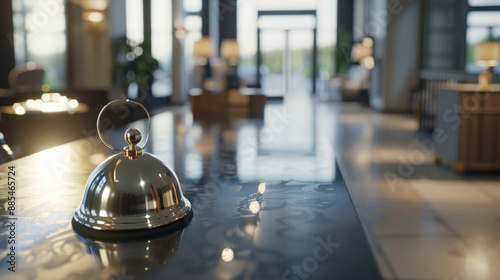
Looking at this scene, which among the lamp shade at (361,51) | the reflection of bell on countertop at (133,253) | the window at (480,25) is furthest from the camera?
the lamp shade at (361,51)

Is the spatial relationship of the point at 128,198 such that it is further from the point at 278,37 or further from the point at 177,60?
the point at 278,37

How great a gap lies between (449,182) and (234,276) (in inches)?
179

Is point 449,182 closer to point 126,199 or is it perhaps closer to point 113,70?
point 126,199

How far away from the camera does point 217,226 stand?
935 millimetres

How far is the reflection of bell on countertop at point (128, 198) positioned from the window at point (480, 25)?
362 inches

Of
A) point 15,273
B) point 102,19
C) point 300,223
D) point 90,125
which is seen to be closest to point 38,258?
point 15,273

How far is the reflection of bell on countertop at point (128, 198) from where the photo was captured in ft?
2.82

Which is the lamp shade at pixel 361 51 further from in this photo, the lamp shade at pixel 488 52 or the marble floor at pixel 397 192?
the lamp shade at pixel 488 52

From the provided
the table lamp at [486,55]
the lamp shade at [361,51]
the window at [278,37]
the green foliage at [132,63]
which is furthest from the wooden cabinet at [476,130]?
the window at [278,37]

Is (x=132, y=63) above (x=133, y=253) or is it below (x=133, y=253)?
above

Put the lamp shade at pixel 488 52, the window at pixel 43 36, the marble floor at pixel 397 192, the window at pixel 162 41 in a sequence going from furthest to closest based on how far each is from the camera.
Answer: the window at pixel 162 41 → the window at pixel 43 36 → the lamp shade at pixel 488 52 → the marble floor at pixel 397 192

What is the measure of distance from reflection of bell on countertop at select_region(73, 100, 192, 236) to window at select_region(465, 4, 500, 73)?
30.2ft

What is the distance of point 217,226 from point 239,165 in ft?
2.26

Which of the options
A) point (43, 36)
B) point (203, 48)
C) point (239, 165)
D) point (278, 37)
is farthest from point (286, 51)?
point (239, 165)
